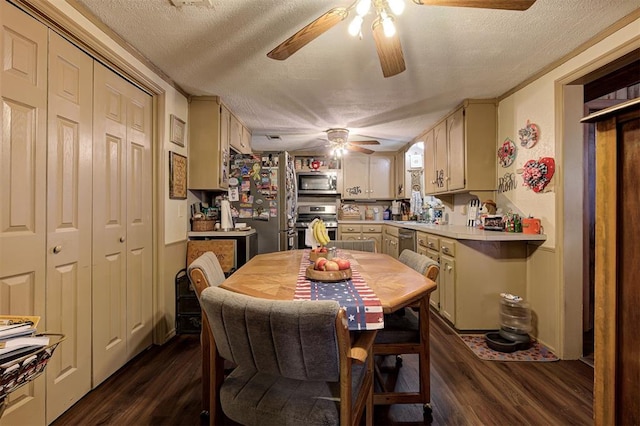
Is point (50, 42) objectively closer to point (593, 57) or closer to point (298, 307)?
point (298, 307)

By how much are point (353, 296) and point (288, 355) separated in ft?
1.45

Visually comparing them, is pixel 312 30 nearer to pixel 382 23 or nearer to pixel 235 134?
pixel 382 23

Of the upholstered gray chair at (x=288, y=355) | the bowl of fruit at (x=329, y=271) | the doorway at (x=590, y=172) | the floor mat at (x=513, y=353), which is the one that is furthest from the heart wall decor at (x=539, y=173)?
the upholstered gray chair at (x=288, y=355)

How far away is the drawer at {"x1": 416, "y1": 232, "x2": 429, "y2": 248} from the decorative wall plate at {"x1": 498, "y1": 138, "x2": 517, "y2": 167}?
3.49 feet

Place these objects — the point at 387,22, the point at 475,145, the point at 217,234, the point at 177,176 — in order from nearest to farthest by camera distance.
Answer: the point at 387,22 < the point at 177,176 < the point at 217,234 < the point at 475,145

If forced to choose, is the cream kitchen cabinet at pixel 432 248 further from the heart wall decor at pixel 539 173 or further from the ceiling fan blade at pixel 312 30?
the ceiling fan blade at pixel 312 30

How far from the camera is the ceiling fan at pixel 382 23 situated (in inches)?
51.9

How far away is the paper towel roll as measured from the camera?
324cm

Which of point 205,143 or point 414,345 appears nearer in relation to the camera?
point 414,345

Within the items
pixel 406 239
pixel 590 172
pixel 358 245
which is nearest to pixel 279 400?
pixel 358 245

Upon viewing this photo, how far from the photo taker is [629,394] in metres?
0.96

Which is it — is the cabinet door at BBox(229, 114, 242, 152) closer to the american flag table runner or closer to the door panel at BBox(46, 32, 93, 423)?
the door panel at BBox(46, 32, 93, 423)

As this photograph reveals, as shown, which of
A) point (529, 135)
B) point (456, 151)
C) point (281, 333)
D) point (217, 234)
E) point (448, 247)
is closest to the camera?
point (281, 333)

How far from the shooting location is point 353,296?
52.2 inches
